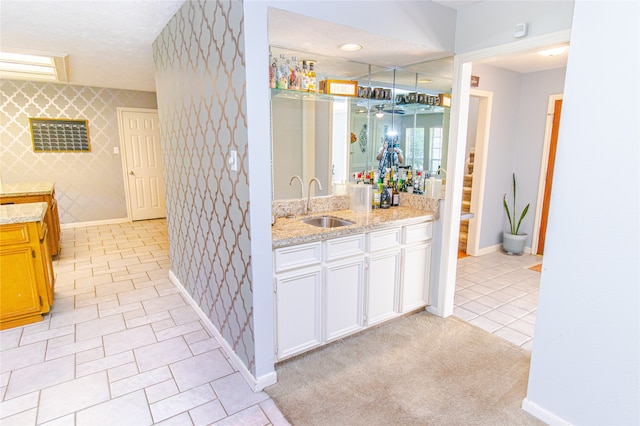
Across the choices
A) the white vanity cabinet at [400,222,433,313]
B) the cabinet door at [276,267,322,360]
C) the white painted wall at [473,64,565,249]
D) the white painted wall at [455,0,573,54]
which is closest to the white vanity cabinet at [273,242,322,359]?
the cabinet door at [276,267,322,360]

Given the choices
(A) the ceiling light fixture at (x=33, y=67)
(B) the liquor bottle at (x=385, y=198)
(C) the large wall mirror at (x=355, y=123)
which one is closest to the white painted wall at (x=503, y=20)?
(C) the large wall mirror at (x=355, y=123)

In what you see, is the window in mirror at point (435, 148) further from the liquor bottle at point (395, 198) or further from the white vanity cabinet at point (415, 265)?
the white vanity cabinet at point (415, 265)

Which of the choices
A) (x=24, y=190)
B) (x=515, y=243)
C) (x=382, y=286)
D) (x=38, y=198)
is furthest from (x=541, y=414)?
(x=24, y=190)

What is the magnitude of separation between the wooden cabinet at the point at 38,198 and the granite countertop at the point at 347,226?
116 inches

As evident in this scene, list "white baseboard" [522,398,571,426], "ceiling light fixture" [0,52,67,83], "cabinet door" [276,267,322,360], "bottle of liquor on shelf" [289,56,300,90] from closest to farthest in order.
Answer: "white baseboard" [522,398,571,426], "cabinet door" [276,267,322,360], "bottle of liquor on shelf" [289,56,300,90], "ceiling light fixture" [0,52,67,83]

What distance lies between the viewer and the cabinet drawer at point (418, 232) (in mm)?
2766

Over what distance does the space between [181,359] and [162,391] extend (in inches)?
12.3

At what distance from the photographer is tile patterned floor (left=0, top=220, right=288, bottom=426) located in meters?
1.91

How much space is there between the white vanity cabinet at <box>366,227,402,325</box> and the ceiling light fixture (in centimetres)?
382

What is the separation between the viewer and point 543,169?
179 inches

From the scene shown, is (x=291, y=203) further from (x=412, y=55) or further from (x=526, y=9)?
(x=526, y=9)

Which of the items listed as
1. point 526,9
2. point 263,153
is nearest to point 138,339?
point 263,153

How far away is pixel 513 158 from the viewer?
4.82 m

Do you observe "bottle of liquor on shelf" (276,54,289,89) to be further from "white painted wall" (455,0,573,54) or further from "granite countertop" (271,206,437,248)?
"white painted wall" (455,0,573,54)
